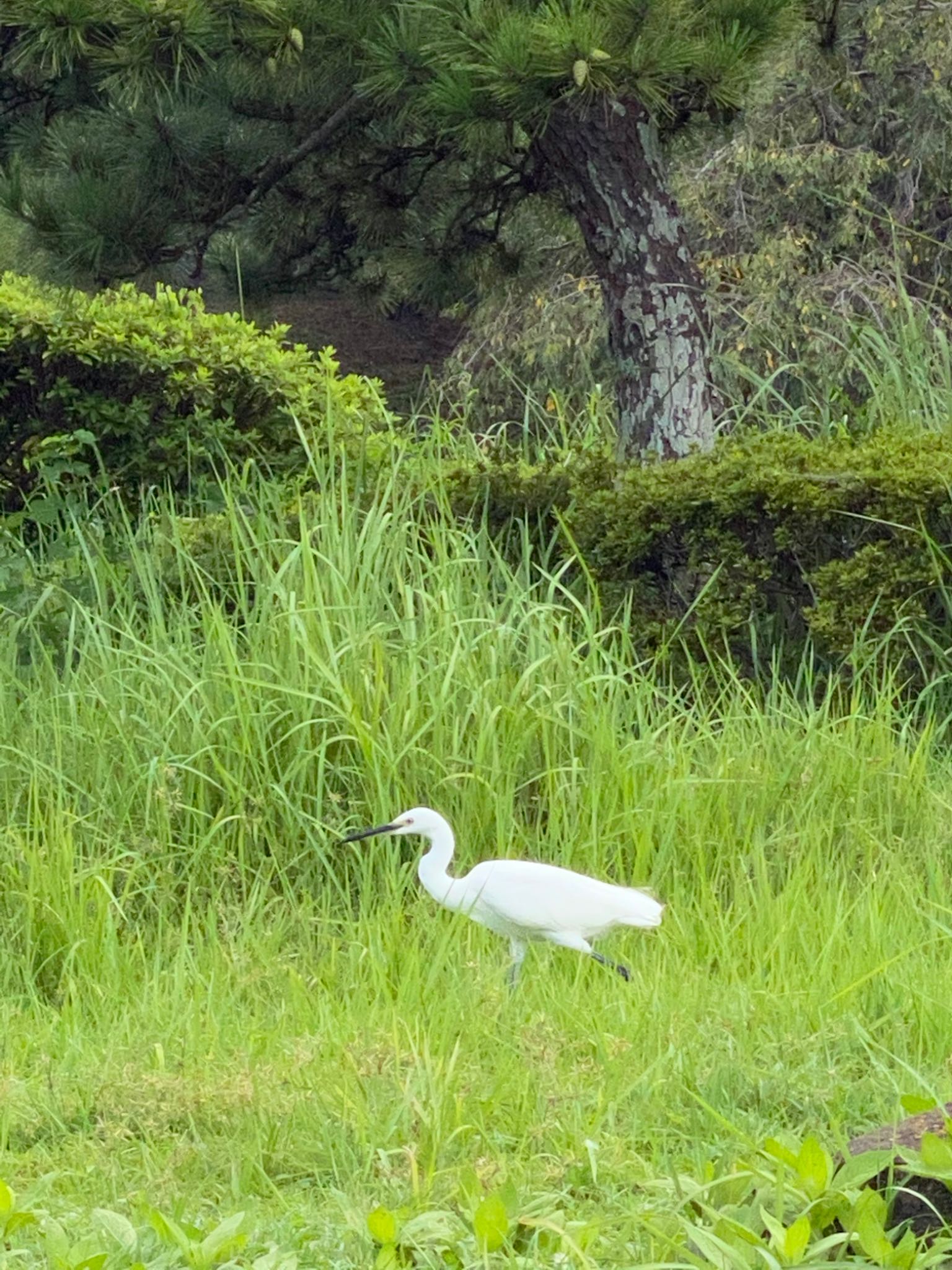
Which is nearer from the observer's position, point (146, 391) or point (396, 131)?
point (396, 131)

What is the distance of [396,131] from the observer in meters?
7.07

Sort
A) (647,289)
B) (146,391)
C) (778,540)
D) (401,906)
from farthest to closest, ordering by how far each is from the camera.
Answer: (146,391), (647,289), (778,540), (401,906)

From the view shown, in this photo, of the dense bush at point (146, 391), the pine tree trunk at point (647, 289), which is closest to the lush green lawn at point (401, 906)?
the dense bush at point (146, 391)

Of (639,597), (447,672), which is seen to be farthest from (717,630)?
(447,672)

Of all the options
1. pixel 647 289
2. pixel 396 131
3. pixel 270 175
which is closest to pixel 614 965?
pixel 647 289

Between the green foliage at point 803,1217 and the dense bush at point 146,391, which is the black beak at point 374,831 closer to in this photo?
the green foliage at point 803,1217

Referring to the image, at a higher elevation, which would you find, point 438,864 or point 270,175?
point 270,175

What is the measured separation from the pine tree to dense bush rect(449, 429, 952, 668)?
967 mm

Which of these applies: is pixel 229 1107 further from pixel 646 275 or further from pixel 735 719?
pixel 646 275

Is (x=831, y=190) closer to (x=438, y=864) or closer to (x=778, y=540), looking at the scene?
(x=778, y=540)

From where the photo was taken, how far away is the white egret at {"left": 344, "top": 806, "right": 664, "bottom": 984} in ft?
11.9

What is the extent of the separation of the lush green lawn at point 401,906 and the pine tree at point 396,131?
152 cm

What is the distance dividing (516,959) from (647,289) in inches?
155

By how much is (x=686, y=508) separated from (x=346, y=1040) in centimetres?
286
